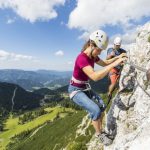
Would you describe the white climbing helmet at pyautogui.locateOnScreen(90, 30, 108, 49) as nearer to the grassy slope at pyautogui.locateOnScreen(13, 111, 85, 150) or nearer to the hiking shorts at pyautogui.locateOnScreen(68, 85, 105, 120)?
the hiking shorts at pyautogui.locateOnScreen(68, 85, 105, 120)

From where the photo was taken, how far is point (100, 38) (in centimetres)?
1171

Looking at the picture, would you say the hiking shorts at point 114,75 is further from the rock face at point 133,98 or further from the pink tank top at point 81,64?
the pink tank top at point 81,64

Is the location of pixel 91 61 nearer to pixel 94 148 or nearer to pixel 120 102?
pixel 120 102

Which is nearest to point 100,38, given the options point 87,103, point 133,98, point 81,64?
point 81,64

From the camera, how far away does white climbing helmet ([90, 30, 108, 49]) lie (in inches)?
457

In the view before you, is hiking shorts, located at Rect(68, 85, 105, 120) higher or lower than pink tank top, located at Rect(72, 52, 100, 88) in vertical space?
lower

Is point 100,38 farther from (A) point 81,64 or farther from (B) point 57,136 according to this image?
(B) point 57,136

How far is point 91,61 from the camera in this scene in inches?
477

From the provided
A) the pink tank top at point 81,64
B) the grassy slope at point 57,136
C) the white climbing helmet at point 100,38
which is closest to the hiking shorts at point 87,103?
the pink tank top at point 81,64

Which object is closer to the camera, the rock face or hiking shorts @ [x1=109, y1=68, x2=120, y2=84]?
the rock face

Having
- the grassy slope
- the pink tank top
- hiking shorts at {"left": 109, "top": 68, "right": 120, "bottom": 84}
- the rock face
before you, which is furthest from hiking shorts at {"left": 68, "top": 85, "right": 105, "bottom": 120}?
the grassy slope

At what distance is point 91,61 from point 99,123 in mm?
3009

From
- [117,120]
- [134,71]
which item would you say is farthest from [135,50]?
[117,120]

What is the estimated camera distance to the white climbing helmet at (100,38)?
1161 centimetres
